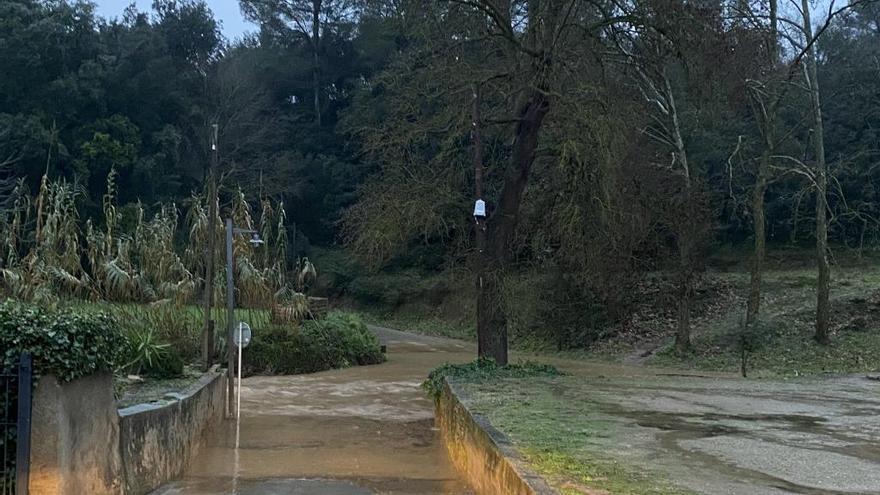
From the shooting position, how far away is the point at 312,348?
2284cm

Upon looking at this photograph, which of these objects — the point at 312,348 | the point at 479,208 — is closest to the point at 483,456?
the point at 479,208

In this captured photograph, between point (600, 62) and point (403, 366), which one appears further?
point (403, 366)

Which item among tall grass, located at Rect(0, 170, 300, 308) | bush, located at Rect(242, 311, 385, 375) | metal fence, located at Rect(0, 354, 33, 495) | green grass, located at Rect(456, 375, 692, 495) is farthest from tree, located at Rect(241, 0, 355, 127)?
metal fence, located at Rect(0, 354, 33, 495)

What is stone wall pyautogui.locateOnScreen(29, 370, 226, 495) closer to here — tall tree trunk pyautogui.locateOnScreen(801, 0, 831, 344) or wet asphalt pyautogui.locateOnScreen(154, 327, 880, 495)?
wet asphalt pyautogui.locateOnScreen(154, 327, 880, 495)

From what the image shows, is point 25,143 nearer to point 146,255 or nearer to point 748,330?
point 146,255

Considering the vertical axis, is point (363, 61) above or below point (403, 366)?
above

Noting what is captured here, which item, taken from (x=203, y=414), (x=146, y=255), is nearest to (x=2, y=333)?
(x=203, y=414)

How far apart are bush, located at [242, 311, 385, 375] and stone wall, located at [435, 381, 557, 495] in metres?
11.3

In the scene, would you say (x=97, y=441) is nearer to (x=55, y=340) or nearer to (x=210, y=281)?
(x=55, y=340)

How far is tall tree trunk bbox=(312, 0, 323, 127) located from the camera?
58075mm

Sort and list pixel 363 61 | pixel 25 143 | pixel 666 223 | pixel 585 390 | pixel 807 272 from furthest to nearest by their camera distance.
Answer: pixel 363 61 < pixel 25 143 < pixel 807 272 < pixel 666 223 < pixel 585 390

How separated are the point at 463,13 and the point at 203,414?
834 cm

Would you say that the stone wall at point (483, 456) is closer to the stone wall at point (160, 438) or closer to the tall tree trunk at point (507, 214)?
the stone wall at point (160, 438)

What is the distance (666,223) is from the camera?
23.8 m
